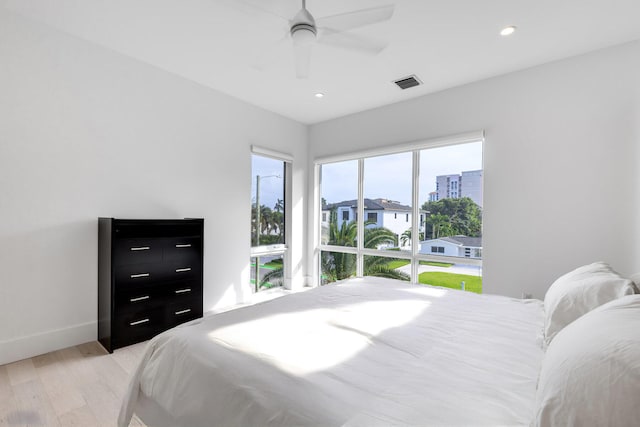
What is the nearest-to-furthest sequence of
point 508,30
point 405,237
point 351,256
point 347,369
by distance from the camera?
point 347,369 → point 508,30 → point 405,237 → point 351,256

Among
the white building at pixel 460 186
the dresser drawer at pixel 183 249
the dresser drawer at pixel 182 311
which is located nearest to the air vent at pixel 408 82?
the white building at pixel 460 186

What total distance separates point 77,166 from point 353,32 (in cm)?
264

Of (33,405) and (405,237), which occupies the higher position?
(405,237)

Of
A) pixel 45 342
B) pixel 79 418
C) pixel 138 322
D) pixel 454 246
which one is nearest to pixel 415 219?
pixel 454 246

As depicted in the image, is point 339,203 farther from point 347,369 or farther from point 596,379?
point 596,379

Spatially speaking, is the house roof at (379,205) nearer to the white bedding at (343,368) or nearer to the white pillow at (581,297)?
the white bedding at (343,368)

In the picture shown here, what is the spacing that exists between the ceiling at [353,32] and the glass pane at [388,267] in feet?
7.17

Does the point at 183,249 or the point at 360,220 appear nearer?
the point at 183,249

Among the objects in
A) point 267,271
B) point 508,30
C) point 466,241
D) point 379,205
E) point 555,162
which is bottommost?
point 267,271

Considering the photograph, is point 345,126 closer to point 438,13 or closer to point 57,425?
point 438,13

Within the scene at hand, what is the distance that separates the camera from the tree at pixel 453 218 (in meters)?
3.23

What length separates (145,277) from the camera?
2604mm

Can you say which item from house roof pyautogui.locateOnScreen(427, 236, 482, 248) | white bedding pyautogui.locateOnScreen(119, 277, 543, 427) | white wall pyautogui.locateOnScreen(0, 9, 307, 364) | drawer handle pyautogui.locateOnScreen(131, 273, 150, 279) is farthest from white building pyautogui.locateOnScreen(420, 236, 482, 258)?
drawer handle pyautogui.locateOnScreen(131, 273, 150, 279)

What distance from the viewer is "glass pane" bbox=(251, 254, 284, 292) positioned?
4.07 m
